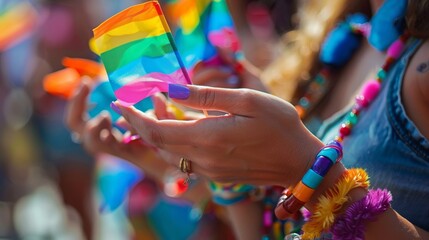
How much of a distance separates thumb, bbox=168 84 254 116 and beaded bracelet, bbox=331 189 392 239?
23 centimetres

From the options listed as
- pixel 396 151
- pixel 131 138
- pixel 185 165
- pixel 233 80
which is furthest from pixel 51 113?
pixel 396 151

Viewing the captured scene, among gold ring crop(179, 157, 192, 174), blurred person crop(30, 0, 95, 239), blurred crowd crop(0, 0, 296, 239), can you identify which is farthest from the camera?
blurred person crop(30, 0, 95, 239)

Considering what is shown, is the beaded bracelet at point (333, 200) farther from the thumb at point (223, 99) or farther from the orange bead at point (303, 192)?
the thumb at point (223, 99)

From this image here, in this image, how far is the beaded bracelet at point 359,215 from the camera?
102 cm

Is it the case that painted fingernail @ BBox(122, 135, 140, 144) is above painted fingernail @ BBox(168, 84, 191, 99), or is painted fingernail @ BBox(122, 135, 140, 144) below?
below

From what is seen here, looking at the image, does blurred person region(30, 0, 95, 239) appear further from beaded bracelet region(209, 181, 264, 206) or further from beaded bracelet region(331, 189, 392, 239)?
beaded bracelet region(331, 189, 392, 239)

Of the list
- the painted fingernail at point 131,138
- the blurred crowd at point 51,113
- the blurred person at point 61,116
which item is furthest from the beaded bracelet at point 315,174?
the blurred person at point 61,116

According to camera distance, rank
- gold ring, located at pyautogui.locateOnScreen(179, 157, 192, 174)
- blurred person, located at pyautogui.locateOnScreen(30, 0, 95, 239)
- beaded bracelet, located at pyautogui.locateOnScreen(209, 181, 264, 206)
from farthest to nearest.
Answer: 1. blurred person, located at pyautogui.locateOnScreen(30, 0, 95, 239)
2. beaded bracelet, located at pyautogui.locateOnScreen(209, 181, 264, 206)
3. gold ring, located at pyautogui.locateOnScreen(179, 157, 192, 174)

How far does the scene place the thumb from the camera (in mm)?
1005

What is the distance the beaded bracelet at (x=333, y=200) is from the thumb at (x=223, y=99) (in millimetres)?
193

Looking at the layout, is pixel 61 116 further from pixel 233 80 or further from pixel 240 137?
pixel 240 137

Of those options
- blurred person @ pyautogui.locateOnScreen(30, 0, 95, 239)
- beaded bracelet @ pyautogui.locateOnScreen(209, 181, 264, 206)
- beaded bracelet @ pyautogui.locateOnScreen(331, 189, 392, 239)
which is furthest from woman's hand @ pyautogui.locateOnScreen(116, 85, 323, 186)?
blurred person @ pyautogui.locateOnScreen(30, 0, 95, 239)

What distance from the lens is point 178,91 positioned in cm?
103

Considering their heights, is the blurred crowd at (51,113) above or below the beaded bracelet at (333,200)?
below
